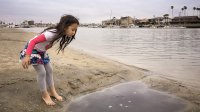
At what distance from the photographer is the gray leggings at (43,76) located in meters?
4.21

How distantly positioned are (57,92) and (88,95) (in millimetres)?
590

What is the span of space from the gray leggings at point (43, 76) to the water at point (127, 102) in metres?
0.55

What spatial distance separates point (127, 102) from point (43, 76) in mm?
1507

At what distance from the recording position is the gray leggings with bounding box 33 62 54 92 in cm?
421

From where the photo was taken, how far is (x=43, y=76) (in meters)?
4.27

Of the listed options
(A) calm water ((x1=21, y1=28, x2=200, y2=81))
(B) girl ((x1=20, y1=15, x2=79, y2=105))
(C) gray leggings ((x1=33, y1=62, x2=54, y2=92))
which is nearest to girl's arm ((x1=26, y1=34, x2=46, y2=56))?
(B) girl ((x1=20, y1=15, x2=79, y2=105))

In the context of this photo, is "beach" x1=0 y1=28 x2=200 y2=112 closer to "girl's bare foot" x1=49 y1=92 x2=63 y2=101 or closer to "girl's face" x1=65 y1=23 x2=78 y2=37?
"girl's bare foot" x1=49 y1=92 x2=63 y2=101

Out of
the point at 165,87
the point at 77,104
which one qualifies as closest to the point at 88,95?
the point at 77,104

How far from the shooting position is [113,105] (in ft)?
14.6

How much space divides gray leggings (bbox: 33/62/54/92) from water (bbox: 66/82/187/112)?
0.55 metres

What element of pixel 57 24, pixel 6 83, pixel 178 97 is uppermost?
pixel 57 24

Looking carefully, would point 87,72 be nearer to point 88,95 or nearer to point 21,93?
point 88,95

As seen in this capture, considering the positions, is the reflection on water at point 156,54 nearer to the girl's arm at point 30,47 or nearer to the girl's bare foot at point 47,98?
the girl's bare foot at point 47,98

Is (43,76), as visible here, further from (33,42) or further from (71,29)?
(71,29)
